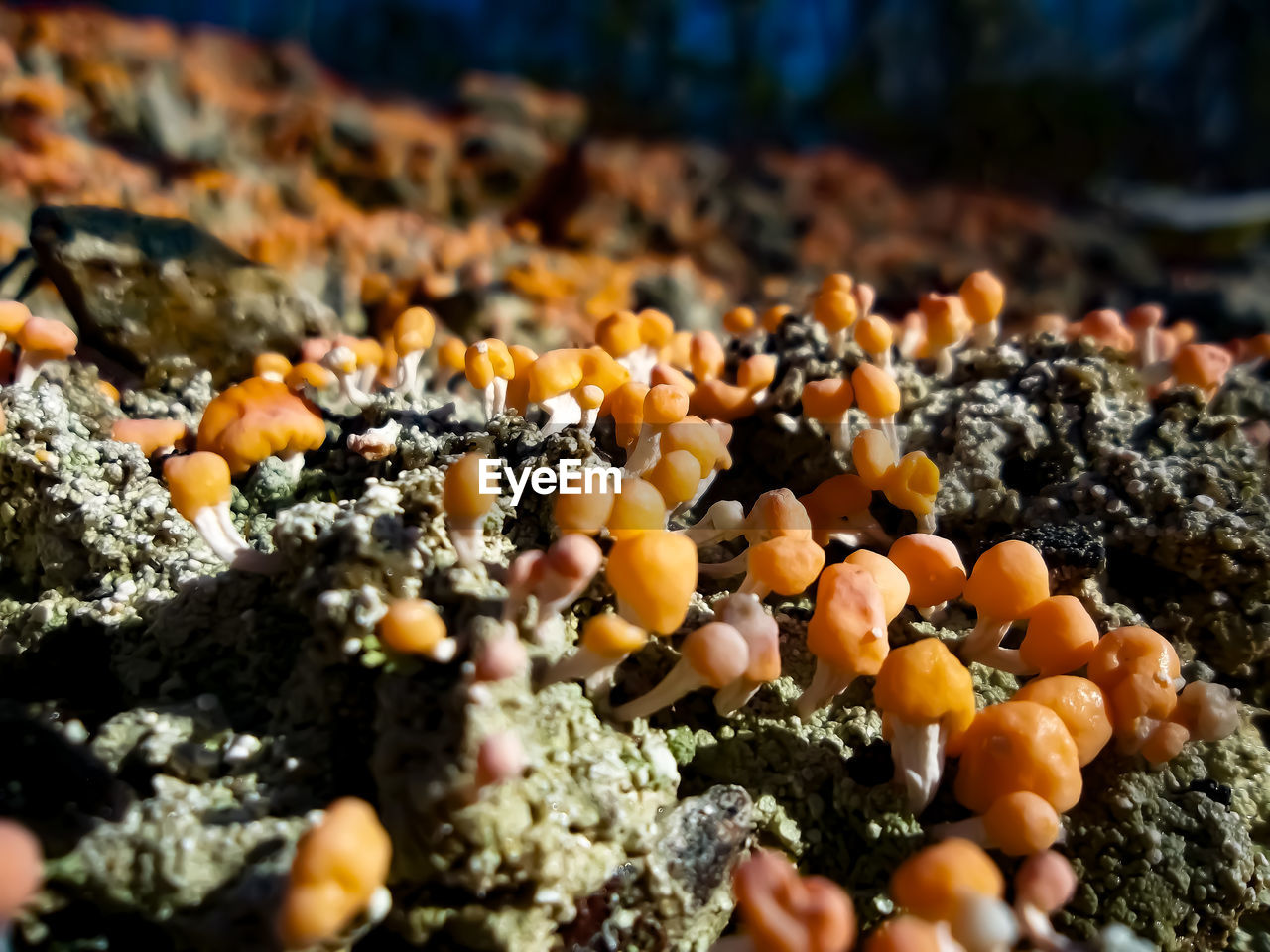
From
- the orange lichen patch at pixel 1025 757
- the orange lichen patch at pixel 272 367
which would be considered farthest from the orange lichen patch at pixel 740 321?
the orange lichen patch at pixel 1025 757

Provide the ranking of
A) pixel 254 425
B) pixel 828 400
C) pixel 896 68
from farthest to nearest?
pixel 896 68
pixel 828 400
pixel 254 425

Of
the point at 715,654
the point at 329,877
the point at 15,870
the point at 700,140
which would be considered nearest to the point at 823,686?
the point at 715,654

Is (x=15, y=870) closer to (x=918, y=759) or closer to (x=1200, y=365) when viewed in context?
(x=918, y=759)

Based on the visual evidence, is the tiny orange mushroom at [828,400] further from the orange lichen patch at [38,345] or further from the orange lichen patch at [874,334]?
the orange lichen patch at [38,345]

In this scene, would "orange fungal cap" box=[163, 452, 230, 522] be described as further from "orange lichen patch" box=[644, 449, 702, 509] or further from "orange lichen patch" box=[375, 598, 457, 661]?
"orange lichen patch" box=[644, 449, 702, 509]

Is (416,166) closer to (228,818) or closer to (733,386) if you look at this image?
(733,386)

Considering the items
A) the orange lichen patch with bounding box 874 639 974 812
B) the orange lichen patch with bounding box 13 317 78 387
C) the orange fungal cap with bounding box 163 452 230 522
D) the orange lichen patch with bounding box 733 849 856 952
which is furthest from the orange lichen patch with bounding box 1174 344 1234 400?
the orange lichen patch with bounding box 13 317 78 387
